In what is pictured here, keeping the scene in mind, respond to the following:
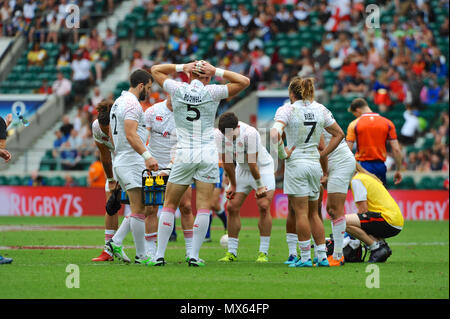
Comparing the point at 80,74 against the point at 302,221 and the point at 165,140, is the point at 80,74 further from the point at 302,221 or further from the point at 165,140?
the point at 302,221

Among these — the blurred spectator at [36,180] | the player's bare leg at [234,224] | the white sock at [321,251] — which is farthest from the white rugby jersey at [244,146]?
the blurred spectator at [36,180]

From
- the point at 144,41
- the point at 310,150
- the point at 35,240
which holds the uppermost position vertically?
the point at 144,41

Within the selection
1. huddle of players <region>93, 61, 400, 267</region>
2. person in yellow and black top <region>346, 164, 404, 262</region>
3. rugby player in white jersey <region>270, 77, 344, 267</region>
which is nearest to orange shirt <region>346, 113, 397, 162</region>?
person in yellow and black top <region>346, 164, 404, 262</region>

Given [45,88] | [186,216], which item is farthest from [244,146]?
[45,88]

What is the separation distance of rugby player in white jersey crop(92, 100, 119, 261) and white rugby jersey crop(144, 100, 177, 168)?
616 mm

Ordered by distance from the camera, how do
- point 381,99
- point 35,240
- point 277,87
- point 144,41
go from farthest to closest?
point 144,41, point 277,87, point 381,99, point 35,240

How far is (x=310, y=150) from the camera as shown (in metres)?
11.1

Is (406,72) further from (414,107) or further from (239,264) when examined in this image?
(239,264)

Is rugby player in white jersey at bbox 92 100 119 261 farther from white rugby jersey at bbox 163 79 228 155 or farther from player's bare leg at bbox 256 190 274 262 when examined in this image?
player's bare leg at bbox 256 190 274 262

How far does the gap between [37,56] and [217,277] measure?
24.9 meters

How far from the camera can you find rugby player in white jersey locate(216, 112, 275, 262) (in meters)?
12.3
